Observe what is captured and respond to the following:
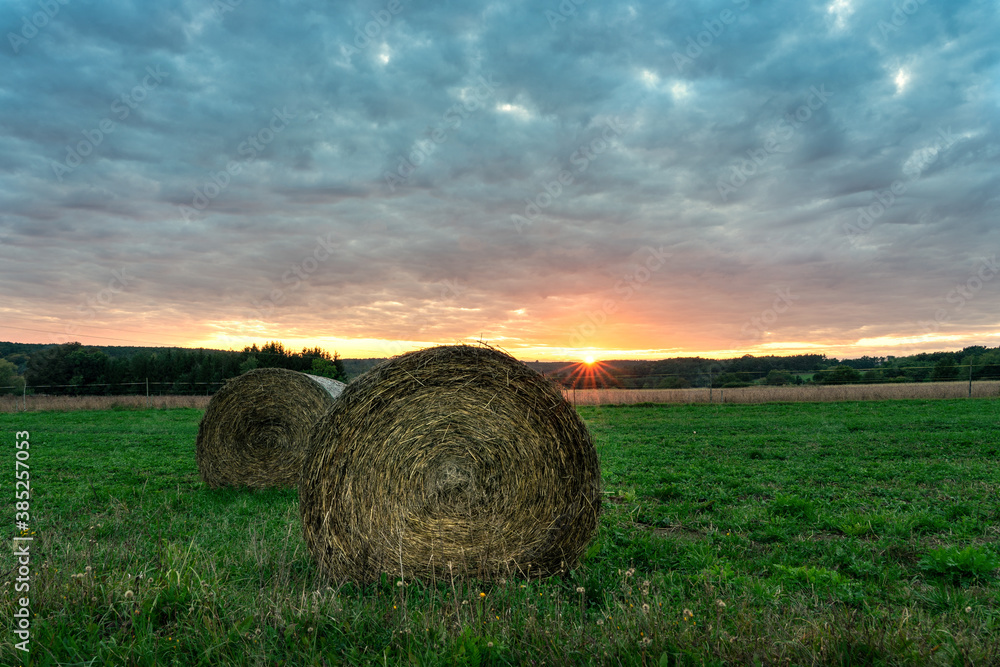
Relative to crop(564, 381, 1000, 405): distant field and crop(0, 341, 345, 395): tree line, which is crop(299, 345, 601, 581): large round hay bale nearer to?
crop(564, 381, 1000, 405): distant field

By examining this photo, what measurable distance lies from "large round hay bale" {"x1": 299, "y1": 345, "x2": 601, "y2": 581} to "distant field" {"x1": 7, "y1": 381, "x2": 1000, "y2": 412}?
65.5 feet

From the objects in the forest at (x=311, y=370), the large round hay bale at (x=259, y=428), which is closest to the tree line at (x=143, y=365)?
the forest at (x=311, y=370)

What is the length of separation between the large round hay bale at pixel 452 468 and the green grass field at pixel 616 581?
1.22ft

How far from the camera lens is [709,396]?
88.0 feet

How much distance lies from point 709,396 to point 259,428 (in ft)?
73.0

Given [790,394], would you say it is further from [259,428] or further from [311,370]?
[311,370]

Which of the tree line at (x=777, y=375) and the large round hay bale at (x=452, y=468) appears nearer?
the large round hay bale at (x=452, y=468)

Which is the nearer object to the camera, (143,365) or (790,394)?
(790,394)

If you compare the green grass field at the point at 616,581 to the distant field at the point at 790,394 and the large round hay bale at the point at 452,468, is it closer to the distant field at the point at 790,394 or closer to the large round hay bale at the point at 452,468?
the large round hay bale at the point at 452,468

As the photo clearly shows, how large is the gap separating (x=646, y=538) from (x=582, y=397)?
2210 cm

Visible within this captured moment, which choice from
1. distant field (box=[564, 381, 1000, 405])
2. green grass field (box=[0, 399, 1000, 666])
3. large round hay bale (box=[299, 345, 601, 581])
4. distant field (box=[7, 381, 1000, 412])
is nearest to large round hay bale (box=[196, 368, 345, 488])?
green grass field (box=[0, 399, 1000, 666])

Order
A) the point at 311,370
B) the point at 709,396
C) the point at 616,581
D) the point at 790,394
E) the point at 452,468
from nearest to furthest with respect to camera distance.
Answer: the point at 616,581 < the point at 452,468 < the point at 790,394 < the point at 709,396 < the point at 311,370

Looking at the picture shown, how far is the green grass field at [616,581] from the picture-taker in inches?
117

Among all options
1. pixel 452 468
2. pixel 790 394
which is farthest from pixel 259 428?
pixel 790 394
